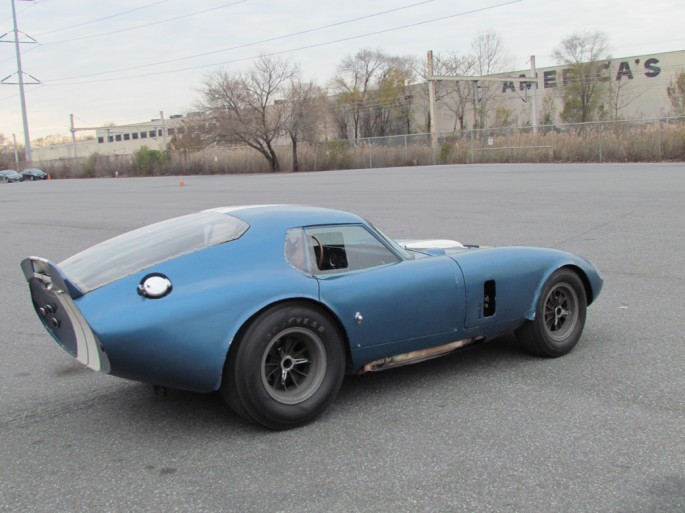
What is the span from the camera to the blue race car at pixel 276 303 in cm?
324

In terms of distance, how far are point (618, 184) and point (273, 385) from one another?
699 inches

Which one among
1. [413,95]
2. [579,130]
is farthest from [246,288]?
[413,95]

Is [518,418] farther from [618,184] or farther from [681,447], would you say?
[618,184]

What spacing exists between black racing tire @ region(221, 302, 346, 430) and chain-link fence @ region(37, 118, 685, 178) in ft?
111

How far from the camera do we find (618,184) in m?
18.8

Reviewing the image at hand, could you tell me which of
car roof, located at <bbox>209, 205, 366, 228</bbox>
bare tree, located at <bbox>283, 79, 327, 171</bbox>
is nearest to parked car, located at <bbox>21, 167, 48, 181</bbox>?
bare tree, located at <bbox>283, 79, 327, 171</bbox>

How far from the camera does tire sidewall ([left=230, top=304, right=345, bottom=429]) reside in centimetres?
330

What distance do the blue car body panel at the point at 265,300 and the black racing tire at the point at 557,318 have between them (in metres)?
0.08

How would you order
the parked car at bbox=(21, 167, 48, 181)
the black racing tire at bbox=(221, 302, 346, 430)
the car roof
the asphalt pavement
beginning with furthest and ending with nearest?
the parked car at bbox=(21, 167, 48, 181)
the car roof
the black racing tire at bbox=(221, 302, 346, 430)
the asphalt pavement

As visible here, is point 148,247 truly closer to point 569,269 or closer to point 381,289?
point 381,289

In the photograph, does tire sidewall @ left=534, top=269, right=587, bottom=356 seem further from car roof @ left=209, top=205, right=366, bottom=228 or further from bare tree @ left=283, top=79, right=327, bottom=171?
bare tree @ left=283, top=79, right=327, bottom=171

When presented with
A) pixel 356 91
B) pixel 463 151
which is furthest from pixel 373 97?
pixel 463 151

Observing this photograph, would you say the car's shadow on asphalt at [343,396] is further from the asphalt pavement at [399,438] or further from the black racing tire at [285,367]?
the black racing tire at [285,367]

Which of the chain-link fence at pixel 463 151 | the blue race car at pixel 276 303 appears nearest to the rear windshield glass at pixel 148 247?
the blue race car at pixel 276 303
